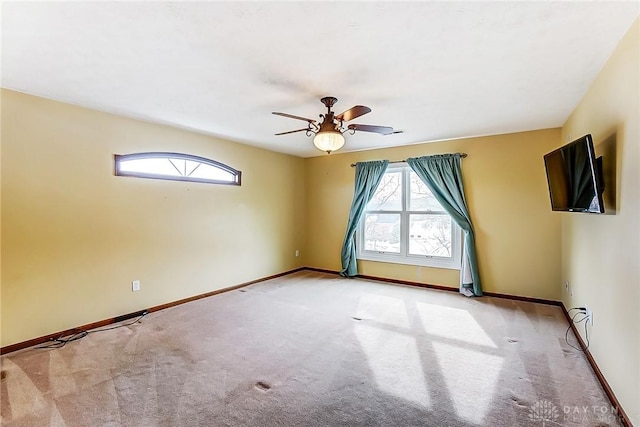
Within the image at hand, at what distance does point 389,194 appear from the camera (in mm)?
5402

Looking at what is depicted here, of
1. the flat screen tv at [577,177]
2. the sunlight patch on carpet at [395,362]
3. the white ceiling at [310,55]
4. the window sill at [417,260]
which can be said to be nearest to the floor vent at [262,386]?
the sunlight patch on carpet at [395,362]

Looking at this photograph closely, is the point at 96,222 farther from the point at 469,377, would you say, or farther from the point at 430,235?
the point at 430,235

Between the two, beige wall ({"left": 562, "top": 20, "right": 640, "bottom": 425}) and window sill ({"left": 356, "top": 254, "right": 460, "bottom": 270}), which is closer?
beige wall ({"left": 562, "top": 20, "right": 640, "bottom": 425})

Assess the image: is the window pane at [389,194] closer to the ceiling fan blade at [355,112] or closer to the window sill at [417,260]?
the window sill at [417,260]

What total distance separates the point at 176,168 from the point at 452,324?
3.96 m

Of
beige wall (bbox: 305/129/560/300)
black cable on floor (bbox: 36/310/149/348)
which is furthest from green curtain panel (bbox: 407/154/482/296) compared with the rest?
black cable on floor (bbox: 36/310/149/348)

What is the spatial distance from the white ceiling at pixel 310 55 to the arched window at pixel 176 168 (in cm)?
56

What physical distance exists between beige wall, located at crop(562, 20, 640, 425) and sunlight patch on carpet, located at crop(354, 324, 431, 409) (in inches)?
47.0

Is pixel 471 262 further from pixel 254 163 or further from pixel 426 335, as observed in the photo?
pixel 254 163

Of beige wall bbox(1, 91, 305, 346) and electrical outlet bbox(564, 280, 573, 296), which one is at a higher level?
beige wall bbox(1, 91, 305, 346)

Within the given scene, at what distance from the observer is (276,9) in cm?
164

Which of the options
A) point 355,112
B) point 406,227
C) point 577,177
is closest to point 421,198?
point 406,227

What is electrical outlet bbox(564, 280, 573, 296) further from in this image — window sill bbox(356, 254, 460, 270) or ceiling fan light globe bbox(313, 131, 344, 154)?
ceiling fan light globe bbox(313, 131, 344, 154)

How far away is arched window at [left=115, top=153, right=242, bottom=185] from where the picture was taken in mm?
3611
